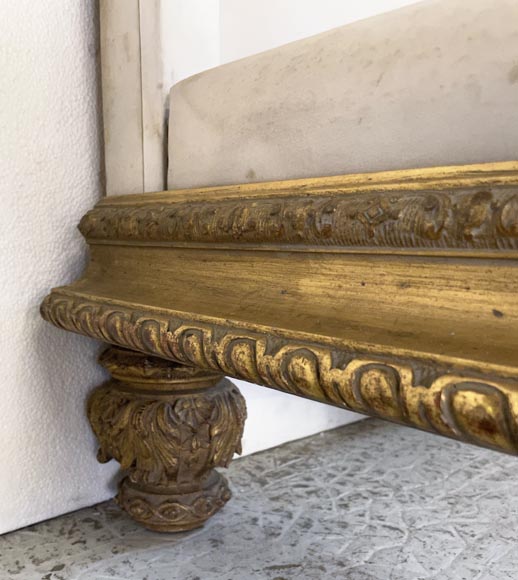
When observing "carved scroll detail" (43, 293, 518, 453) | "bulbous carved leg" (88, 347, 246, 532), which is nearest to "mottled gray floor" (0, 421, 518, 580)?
"bulbous carved leg" (88, 347, 246, 532)

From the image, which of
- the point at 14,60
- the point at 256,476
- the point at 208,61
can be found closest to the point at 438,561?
the point at 256,476

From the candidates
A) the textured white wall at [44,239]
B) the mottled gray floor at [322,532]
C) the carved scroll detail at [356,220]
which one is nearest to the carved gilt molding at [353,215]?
the carved scroll detail at [356,220]

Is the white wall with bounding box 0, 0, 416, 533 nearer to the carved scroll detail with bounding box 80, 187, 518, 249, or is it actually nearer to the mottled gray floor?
the mottled gray floor

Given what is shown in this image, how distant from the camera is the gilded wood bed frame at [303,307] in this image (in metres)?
0.35

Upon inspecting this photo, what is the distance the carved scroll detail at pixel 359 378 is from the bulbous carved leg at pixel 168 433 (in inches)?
6.9

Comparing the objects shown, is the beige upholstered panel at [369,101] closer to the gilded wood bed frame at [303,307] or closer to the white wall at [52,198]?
the gilded wood bed frame at [303,307]

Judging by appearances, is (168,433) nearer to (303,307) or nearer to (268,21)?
(303,307)

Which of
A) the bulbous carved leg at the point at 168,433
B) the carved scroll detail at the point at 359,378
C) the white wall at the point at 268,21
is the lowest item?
the bulbous carved leg at the point at 168,433

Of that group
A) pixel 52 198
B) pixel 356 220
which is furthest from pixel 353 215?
pixel 52 198

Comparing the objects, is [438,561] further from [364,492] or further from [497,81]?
[497,81]

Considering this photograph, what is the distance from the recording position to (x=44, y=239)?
0.80m

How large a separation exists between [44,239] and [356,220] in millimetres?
505

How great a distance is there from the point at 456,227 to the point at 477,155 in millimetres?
61

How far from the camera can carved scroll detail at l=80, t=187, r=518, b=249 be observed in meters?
0.36
